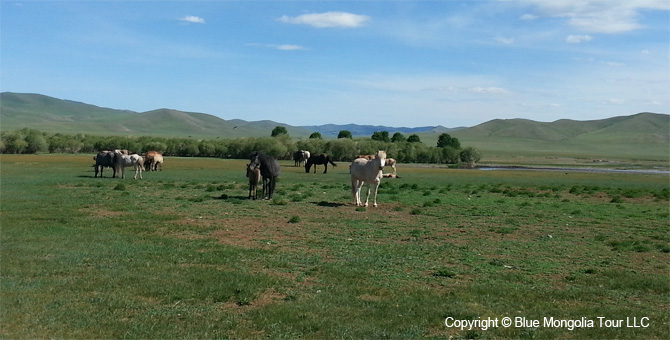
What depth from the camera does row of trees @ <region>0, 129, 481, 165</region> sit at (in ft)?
306

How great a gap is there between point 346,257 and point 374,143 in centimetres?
8766

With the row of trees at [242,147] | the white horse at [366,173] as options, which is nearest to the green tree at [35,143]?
the row of trees at [242,147]

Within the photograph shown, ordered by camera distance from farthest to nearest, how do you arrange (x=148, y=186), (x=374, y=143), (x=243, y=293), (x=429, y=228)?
(x=374, y=143) → (x=148, y=186) → (x=429, y=228) → (x=243, y=293)

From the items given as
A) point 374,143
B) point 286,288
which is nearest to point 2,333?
point 286,288

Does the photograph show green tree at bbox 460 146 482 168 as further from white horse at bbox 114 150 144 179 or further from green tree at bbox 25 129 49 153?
green tree at bbox 25 129 49 153

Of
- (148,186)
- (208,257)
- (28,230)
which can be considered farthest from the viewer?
(148,186)

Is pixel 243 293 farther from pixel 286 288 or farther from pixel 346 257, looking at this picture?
pixel 346 257

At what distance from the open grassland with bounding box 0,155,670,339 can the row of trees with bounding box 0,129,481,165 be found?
244 ft

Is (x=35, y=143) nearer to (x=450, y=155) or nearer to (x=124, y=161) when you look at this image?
(x=124, y=161)

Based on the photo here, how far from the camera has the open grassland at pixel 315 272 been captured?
7.98 meters

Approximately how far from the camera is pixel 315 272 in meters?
11.2

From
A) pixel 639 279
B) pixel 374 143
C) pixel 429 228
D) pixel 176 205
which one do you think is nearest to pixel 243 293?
pixel 639 279

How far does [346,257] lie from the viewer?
12727 millimetres

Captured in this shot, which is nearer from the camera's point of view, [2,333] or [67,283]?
[2,333]
